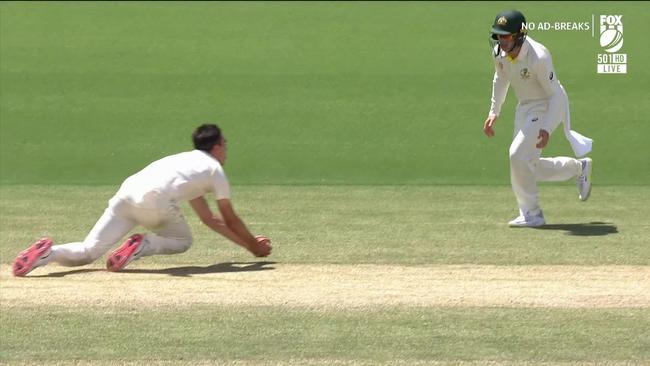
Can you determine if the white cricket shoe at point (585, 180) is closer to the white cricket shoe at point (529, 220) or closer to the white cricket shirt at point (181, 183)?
the white cricket shoe at point (529, 220)

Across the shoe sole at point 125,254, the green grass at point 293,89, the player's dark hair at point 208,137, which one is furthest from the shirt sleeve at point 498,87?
the shoe sole at point 125,254

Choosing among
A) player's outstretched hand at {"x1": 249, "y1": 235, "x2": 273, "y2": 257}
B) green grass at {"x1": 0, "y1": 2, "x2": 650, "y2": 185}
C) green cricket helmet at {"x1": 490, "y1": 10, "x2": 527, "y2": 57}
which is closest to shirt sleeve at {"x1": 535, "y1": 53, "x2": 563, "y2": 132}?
green cricket helmet at {"x1": 490, "y1": 10, "x2": 527, "y2": 57}

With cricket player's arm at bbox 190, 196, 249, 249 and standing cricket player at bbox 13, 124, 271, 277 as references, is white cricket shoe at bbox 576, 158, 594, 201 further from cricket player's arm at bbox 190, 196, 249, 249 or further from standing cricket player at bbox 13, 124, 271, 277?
cricket player's arm at bbox 190, 196, 249, 249

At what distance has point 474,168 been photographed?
587 inches

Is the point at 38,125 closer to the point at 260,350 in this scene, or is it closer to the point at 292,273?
the point at 292,273

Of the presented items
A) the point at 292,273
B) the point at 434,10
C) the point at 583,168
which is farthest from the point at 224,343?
the point at 434,10

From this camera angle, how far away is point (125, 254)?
9.95 m

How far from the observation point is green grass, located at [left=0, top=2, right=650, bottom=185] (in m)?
15.1

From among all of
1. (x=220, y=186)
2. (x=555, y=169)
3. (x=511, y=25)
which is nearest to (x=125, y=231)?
(x=220, y=186)

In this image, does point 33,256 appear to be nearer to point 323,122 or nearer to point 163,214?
point 163,214

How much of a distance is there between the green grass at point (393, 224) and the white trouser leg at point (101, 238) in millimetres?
808

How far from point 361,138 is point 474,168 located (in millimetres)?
1488

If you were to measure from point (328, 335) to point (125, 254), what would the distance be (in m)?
2.33

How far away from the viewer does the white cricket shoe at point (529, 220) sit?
12.0 meters
